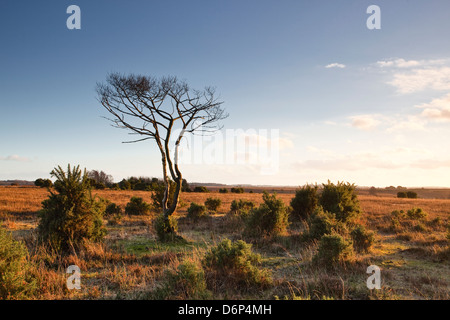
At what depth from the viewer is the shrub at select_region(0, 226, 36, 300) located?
Answer: 4.21m

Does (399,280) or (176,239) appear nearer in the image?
(399,280)

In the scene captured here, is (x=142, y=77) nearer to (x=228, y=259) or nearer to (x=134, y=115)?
(x=134, y=115)

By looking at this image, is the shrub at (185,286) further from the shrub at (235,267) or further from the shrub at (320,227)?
the shrub at (320,227)

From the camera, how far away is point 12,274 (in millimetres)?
4301

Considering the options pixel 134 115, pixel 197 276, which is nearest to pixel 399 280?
pixel 197 276

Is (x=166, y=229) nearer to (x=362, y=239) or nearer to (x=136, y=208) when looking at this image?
(x=362, y=239)

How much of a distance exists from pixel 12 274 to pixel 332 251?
6.68 m

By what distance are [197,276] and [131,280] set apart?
1622mm

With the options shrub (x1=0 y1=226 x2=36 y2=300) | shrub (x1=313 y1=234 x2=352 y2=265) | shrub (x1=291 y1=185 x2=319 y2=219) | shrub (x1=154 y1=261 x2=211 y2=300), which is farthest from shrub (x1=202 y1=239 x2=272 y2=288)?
shrub (x1=291 y1=185 x2=319 y2=219)

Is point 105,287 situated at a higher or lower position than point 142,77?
lower

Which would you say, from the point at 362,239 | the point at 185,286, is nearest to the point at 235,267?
the point at 185,286

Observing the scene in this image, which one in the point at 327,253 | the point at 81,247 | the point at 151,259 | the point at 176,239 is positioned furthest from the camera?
the point at 176,239

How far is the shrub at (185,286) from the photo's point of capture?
14.9 feet
